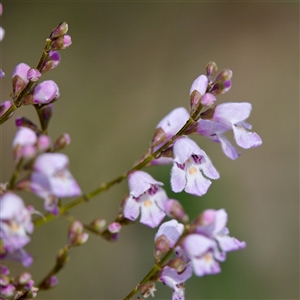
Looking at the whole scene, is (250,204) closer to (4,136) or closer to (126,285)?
(126,285)

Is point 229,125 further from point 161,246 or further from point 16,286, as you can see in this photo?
point 16,286

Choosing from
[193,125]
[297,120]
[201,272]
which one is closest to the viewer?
[201,272]

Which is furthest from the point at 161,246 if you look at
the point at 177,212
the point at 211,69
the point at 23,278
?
the point at 211,69

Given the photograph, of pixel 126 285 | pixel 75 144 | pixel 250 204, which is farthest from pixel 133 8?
pixel 126 285

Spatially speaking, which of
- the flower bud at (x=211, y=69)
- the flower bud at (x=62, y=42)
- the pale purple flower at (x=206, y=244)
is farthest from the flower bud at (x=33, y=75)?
the pale purple flower at (x=206, y=244)

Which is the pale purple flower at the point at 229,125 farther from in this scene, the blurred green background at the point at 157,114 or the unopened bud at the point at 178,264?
the blurred green background at the point at 157,114
